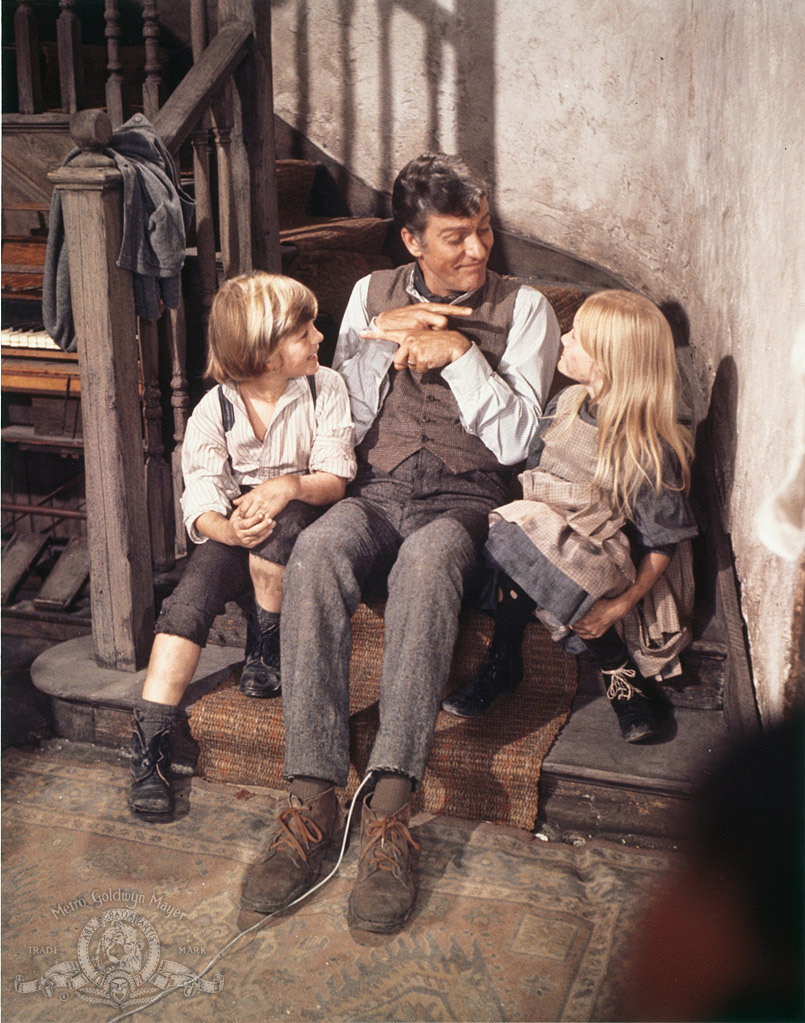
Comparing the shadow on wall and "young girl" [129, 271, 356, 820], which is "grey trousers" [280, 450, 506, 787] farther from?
the shadow on wall

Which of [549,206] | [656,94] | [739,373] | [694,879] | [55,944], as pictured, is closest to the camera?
[55,944]

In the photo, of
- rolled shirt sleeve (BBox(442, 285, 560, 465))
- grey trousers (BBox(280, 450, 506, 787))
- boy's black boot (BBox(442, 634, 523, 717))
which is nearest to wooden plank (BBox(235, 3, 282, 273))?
rolled shirt sleeve (BBox(442, 285, 560, 465))

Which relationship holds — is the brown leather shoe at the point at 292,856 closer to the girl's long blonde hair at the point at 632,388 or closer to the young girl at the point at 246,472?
the young girl at the point at 246,472

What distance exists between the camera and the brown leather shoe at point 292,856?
191 centimetres

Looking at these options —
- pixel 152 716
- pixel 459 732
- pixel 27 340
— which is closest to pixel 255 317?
pixel 152 716

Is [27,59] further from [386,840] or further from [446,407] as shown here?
[386,840]

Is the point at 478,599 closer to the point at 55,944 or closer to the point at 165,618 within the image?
the point at 165,618

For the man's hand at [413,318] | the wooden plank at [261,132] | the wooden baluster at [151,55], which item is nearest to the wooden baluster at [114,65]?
the wooden baluster at [151,55]

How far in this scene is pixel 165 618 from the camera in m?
2.24

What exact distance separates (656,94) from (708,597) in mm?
1487

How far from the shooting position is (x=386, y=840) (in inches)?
75.9

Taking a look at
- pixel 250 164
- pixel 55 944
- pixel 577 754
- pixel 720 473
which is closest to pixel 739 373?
pixel 720 473

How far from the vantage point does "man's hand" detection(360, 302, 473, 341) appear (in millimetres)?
2244

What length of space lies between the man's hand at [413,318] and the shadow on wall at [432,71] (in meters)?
1.26
